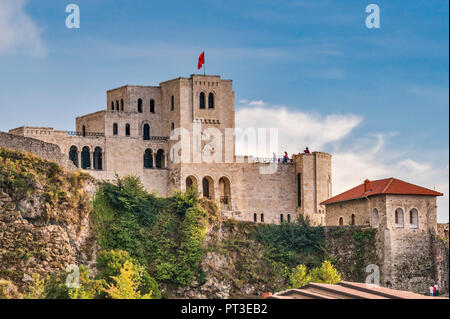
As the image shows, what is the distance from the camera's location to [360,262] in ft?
237

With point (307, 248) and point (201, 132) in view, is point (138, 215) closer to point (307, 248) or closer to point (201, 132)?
point (307, 248)

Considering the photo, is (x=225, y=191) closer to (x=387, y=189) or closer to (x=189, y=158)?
(x=189, y=158)

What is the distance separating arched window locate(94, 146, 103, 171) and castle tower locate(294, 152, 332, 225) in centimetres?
1815

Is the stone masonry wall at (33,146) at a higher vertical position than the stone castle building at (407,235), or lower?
higher

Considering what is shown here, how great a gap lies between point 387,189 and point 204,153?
20289 millimetres

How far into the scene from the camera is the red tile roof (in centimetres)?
7275

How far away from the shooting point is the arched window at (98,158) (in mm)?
83531

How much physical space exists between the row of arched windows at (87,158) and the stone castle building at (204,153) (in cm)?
39

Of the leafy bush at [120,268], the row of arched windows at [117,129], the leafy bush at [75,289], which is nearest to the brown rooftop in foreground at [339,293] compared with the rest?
the leafy bush at [75,289]

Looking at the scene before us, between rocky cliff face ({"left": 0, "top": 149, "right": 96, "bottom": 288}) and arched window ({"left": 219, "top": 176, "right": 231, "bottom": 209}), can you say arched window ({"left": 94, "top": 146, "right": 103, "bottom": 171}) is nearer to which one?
arched window ({"left": 219, "top": 176, "right": 231, "bottom": 209})

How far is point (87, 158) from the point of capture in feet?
274

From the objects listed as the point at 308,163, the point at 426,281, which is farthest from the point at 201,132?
the point at 426,281

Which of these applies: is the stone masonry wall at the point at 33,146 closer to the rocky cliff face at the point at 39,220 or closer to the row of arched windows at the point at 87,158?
the rocky cliff face at the point at 39,220
